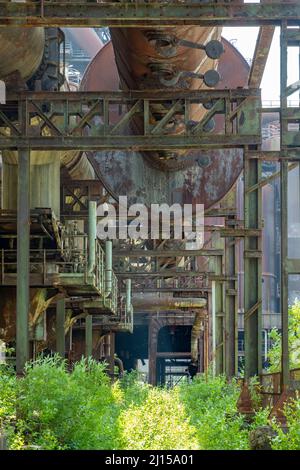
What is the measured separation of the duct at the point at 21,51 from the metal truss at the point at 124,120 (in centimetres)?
54

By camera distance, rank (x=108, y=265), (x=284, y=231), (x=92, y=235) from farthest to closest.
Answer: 1. (x=108, y=265)
2. (x=92, y=235)
3. (x=284, y=231)

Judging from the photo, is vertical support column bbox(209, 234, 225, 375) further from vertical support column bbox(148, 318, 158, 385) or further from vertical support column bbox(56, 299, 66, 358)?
vertical support column bbox(148, 318, 158, 385)

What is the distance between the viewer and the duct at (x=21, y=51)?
19.0 m

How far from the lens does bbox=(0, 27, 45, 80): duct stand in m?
19.0

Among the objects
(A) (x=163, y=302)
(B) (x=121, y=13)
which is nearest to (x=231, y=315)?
(B) (x=121, y=13)

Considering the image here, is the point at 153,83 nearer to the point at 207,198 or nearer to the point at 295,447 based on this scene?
the point at 207,198

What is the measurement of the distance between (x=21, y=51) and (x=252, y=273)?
17.5 feet

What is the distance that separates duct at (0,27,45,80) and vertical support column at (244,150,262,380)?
409 cm

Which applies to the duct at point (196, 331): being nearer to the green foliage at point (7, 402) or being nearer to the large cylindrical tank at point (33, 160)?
the large cylindrical tank at point (33, 160)

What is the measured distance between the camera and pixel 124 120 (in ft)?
64.0

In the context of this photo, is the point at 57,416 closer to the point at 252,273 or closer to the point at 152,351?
the point at 252,273

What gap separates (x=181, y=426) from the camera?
50.3 feet

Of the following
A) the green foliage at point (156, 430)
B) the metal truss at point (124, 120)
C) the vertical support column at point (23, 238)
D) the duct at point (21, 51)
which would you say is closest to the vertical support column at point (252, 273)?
the metal truss at point (124, 120)

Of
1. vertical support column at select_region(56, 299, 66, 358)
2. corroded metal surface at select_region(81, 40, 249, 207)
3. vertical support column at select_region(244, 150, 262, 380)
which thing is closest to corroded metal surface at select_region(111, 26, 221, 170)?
vertical support column at select_region(244, 150, 262, 380)
